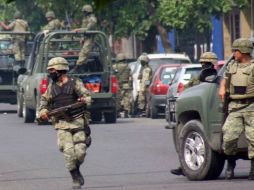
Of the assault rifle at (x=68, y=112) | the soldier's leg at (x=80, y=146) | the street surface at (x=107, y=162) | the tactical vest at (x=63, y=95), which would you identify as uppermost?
the tactical vest at (x=63, y=95)

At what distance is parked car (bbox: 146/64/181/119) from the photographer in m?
28.3

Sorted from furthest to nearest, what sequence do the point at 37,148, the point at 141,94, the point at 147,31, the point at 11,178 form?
the point at 147,31
the point at 141,94
the point at 37,148
the point at 11,178

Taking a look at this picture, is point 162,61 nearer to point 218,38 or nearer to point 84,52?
point 84,52

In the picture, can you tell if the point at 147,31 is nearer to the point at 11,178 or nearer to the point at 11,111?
the point at 11,111

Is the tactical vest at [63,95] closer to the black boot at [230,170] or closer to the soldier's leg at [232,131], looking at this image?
the soldier's leg at [232,131]

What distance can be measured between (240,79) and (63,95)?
2.02m

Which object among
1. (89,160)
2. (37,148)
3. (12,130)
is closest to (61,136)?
(89,160)

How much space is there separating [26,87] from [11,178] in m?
12.6

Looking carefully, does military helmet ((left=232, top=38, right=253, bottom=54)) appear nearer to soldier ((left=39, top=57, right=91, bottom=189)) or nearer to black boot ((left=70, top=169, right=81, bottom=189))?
soldier ((left=39, top=57, right=91, bottom=189))

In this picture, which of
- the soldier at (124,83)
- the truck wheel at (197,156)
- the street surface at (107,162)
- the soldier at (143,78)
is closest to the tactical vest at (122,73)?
the soldier at (124,83)

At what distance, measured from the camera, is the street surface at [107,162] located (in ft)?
42.5

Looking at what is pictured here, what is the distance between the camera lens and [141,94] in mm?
30562

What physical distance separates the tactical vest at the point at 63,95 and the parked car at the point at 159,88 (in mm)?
15536

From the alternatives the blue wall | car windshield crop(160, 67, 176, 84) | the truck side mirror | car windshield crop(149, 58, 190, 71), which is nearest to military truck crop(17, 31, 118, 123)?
car windshield crop(160, 67, 176, 84)
